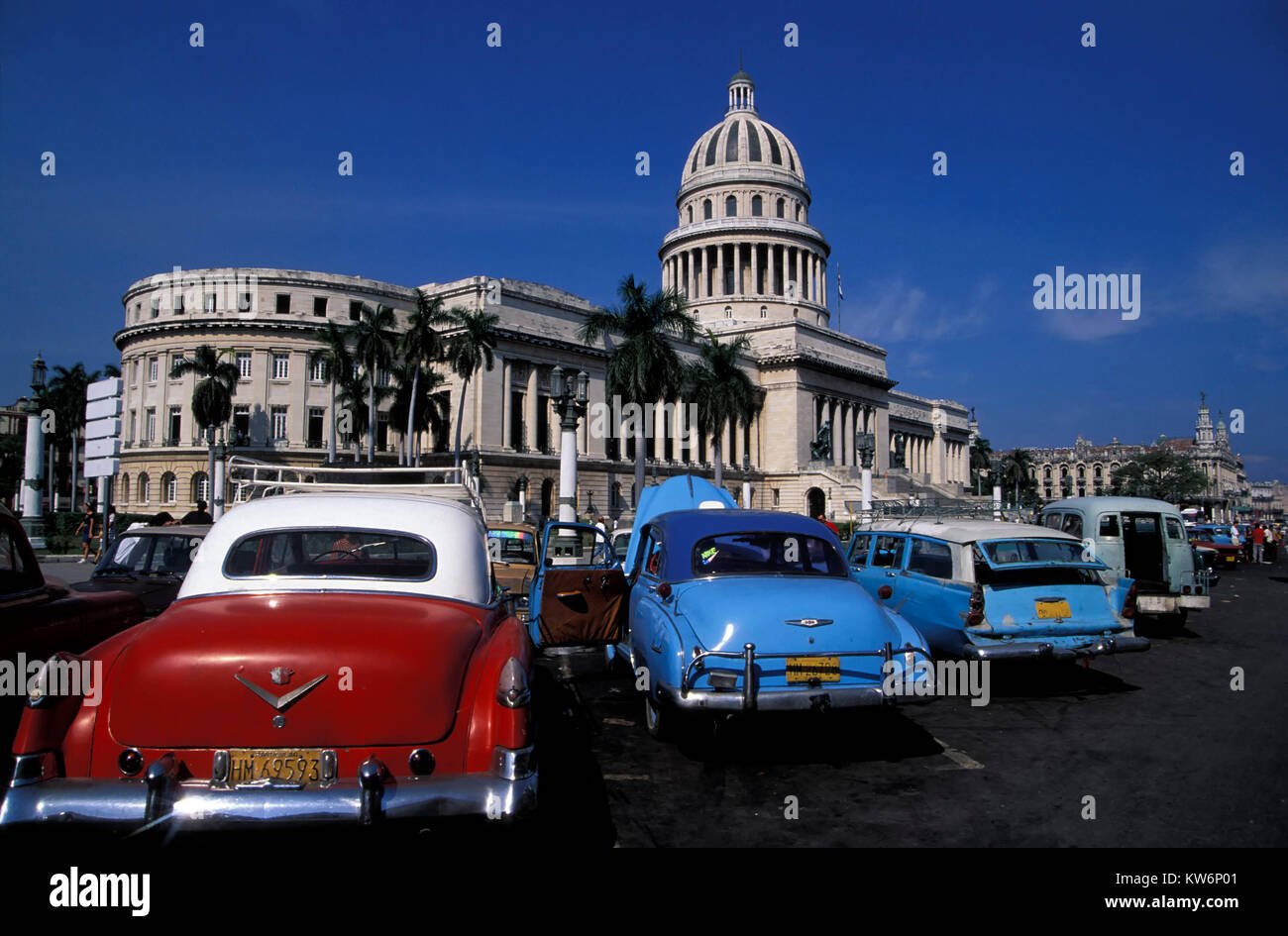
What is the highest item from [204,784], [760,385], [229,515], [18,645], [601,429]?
[760,385]

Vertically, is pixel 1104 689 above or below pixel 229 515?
below

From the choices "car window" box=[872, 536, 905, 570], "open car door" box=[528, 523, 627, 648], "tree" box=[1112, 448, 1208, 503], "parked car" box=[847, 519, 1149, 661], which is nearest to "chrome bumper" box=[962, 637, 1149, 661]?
"parked car" box=[847, 519, 1149, 661]

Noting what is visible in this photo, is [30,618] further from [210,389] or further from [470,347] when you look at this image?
[210,389]

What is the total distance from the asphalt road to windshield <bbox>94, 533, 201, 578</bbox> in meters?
4.80

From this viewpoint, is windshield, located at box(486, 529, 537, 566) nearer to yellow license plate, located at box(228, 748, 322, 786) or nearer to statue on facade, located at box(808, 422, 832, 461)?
yellow license plate, located at box(228, 748, 322, 786)

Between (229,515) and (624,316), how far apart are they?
114ft

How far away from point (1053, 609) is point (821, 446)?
207 ft

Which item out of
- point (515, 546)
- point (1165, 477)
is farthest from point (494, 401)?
point (1165, 477)

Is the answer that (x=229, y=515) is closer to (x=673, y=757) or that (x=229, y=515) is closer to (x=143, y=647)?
(x=143, y=647)

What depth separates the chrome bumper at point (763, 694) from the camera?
6.03m

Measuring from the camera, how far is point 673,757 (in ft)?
21.9

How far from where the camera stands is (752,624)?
6316mm

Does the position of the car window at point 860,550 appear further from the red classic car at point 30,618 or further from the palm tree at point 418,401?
the palm tree at point 418,401
